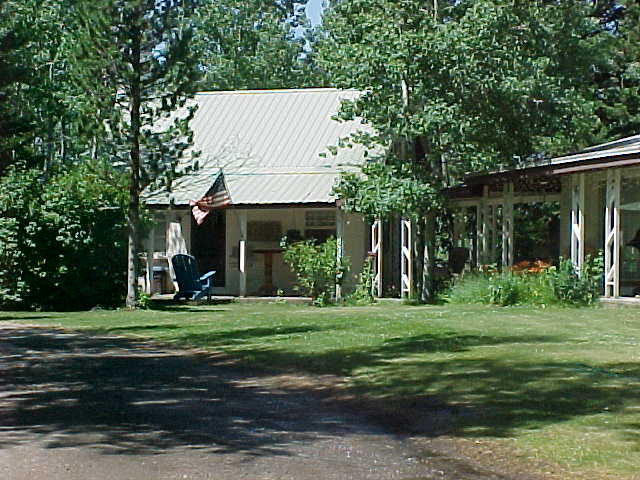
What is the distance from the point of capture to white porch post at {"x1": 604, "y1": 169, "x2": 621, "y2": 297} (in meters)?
21.0

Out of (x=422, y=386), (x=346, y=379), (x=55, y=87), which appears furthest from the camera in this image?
(x=55, y=87)

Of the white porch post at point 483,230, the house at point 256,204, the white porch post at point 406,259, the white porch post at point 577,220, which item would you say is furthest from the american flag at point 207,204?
the white porch post at point 577,220

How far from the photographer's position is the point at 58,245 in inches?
942

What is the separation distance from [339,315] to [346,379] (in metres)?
7.79

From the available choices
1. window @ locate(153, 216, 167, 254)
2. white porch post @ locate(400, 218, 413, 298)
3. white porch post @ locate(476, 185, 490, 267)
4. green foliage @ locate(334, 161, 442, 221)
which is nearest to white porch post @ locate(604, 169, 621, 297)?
green foliage @ locate(334, 161, 442, 221)

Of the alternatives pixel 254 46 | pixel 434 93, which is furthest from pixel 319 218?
pixel 254 46

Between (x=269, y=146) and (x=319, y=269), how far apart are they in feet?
26.1

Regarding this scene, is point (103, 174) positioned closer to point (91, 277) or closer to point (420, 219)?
point (91, 277)

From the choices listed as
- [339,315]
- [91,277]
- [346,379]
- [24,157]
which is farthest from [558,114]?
[346,379]

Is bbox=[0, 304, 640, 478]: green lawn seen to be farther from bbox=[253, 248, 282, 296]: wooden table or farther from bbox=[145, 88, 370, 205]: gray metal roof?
bbox=[253, 248, 282, 296]: wooden table

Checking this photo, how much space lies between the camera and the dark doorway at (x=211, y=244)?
102 feet

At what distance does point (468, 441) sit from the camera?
28.1 feet

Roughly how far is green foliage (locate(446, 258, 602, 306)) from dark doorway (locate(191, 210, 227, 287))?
9.96m

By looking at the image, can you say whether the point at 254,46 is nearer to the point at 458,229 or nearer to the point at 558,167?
the point at 458,229
